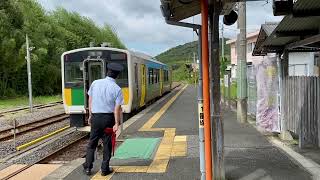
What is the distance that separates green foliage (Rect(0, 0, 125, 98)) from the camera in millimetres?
38188

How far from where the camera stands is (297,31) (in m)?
9.34

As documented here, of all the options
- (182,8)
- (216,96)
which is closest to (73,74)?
(182,8)

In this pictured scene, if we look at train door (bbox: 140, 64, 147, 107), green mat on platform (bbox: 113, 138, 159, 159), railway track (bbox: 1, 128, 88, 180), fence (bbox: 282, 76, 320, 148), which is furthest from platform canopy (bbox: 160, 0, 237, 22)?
train door (bbox: 140, 64, 147, 107)

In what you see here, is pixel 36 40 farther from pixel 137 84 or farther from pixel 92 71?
pixel 92 71

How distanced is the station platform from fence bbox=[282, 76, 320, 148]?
60cm

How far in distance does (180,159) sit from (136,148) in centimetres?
167

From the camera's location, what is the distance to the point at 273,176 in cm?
760

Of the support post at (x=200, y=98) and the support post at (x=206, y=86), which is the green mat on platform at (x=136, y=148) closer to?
the support post at (x=200, y=98)

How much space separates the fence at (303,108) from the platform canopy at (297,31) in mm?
702

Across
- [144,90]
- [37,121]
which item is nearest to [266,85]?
[144,90]

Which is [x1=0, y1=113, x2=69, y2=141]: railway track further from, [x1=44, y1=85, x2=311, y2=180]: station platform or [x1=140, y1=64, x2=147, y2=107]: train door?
[x1=44, y1=85, x2=311, y2=180]: station platform

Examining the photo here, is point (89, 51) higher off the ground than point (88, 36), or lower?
lower

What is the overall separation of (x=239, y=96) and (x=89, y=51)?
16.1 feet

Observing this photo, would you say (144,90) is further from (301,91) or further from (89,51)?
(301,91)
